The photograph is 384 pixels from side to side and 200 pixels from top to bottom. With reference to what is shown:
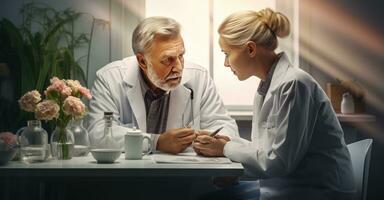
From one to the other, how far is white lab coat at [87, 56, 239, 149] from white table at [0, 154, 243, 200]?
0.68 m

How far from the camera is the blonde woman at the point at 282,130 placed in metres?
2.07

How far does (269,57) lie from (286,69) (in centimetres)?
12

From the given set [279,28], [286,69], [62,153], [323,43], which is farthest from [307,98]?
[323,43]

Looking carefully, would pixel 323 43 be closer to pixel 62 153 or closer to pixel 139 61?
pixel 139 61

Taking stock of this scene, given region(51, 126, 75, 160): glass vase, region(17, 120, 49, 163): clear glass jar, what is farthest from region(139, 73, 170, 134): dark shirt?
region(17, 120, 49, 163): clear glass jar

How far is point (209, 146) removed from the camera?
2.31 metres

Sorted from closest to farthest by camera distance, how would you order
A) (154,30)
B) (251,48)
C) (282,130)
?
(282,130), (251,48), (154,30)

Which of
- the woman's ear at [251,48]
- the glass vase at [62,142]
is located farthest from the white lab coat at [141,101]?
the woman's ear at [251,48]

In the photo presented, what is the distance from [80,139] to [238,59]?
775 millimetres

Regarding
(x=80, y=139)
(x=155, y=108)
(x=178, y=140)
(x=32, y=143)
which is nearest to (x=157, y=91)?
(x=155, y=108)

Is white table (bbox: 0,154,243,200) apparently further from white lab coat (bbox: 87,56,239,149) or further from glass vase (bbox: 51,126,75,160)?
white lab coat (bbox: 87,56,239,149)

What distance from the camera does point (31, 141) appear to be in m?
2.14

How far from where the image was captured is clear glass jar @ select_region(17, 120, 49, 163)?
2.12m

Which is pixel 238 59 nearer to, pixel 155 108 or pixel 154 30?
pixel 154 30
